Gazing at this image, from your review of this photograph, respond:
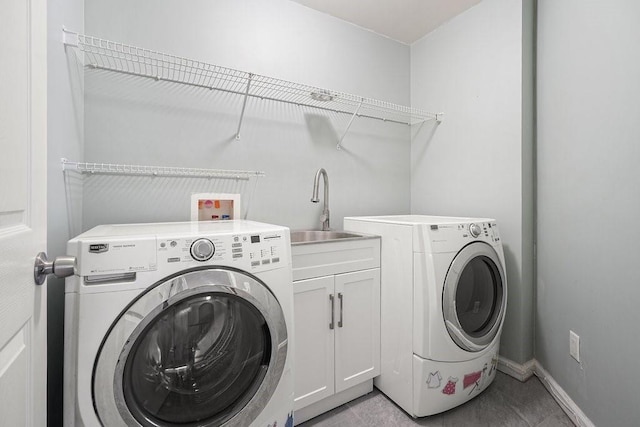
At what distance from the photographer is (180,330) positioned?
1037 mm

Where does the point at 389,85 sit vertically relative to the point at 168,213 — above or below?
above

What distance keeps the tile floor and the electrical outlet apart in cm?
32

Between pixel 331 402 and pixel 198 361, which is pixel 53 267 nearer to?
pixel 198 361

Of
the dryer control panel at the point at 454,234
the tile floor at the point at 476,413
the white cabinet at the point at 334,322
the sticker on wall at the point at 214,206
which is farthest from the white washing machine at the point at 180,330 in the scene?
the dryer control panel at the point at 454,234

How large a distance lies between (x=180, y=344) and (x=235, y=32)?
73.0 inches

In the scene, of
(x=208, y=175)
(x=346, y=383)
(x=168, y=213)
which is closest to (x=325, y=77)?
(x=208, y=175)

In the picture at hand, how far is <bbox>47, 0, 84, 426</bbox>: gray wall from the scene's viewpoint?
1.05 m

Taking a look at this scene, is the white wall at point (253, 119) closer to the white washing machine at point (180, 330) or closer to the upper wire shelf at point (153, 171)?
the upper wire shelf at point (153, 171)

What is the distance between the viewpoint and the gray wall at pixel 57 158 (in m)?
1.05

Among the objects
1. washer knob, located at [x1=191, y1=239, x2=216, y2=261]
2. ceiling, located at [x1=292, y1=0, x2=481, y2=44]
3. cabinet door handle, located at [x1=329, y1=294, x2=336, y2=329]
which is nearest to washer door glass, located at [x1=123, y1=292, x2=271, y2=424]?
washer knob, located at [x1=191, y1=239, x2=216, y2=261]

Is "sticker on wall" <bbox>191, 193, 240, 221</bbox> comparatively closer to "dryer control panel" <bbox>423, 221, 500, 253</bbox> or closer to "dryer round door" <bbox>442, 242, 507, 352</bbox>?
"dryer control panel" <bbox>423, 221, 500, 253</bbox>

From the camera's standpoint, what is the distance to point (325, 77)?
7.41 ft

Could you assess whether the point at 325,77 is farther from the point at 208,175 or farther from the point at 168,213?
the point at 168,213

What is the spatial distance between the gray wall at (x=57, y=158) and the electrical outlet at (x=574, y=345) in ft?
8.02
